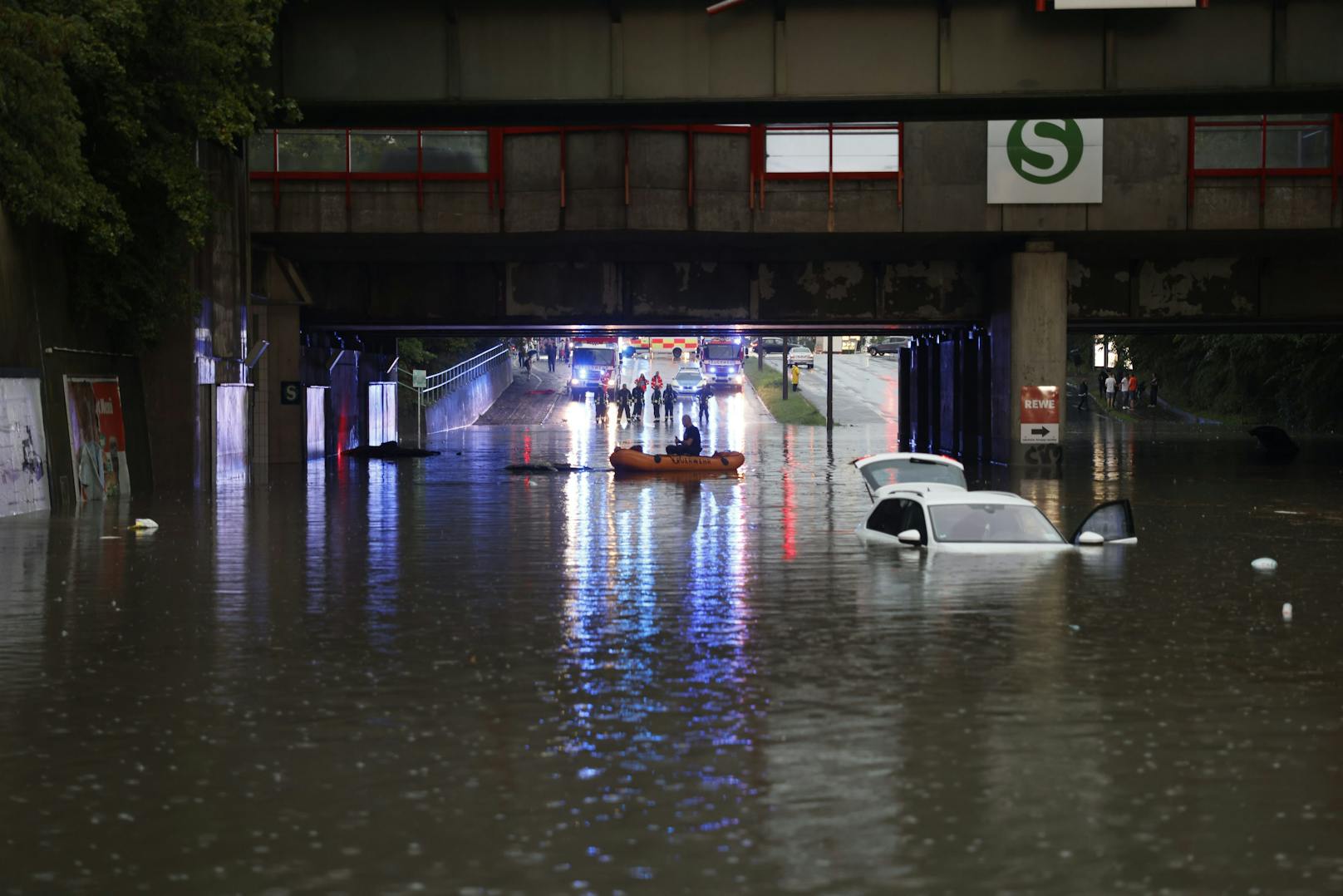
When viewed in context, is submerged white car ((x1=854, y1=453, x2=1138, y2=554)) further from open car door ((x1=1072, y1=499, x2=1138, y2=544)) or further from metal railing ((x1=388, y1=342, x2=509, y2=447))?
metal railing ((x1=388, y1=342, x2=509, y2=447))

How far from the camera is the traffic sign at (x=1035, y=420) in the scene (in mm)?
43781

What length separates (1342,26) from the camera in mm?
27266

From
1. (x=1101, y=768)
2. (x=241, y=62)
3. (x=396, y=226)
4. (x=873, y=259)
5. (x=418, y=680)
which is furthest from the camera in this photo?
(x=873, y=259)

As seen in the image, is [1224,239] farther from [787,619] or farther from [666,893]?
[666,893]

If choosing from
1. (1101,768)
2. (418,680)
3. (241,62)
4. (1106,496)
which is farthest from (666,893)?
(1106,496)

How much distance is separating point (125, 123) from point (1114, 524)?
57.9ft

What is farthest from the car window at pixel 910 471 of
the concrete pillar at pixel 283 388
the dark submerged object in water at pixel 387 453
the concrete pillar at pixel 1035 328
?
the dark submerged object in water at pixel 387 453

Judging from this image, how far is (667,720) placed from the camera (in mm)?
Result: 10867

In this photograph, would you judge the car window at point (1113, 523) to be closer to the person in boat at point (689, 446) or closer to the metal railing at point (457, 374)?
the person in boat at point (689, 446)

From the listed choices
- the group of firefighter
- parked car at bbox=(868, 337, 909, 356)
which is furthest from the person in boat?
parked car at bbox=(868, 337, 909, 356)

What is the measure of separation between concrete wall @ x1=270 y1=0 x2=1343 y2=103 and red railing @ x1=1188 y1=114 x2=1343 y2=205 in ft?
45.4

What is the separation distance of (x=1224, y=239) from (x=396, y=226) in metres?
19.9

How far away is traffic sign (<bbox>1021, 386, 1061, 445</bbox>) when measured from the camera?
43.8m

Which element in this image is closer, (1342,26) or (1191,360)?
(1342,26)
